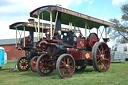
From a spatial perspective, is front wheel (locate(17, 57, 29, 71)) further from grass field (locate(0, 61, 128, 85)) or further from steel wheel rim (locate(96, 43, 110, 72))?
steel wheel rim (locate(96, 43, 110, 72))

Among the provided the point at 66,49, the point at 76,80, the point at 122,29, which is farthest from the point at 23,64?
the point at 122,29

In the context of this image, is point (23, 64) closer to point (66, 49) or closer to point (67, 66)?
point (66, 49)

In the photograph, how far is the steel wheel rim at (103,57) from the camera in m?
7.43

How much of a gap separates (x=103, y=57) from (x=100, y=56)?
220 mm

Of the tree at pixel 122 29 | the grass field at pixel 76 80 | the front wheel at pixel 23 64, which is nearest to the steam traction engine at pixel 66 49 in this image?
the grass field at pixel 76 80

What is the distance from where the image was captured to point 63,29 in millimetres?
10922

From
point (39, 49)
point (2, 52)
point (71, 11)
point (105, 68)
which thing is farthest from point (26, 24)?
point (105, 68)

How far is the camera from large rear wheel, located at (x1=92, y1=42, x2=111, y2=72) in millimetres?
7023

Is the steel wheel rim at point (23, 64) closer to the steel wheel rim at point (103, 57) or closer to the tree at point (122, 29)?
the steel wheel rim at point (103, 57)

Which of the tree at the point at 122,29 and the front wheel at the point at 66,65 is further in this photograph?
the tree at the point at 122,29

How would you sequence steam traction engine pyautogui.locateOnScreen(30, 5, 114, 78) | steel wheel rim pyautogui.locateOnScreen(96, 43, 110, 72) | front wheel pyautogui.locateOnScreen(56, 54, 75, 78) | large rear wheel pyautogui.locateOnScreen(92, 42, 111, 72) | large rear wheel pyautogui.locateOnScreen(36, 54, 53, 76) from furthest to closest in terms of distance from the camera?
steel wheel rim pyautogui.locateOnScreen(96, 43, 110, 72)
large rear wheel pyautogui.locateOnScreen(92, 42, 111, 72)
large rear wheel pyautogui.locateOnScreen(36, 54, 53, 76)
steam traction engine pyautogui.locateOnScreen(30, 5, 114, 78)
front wheel pyautogui.locateOnScreen(56, 54, 75, 78)

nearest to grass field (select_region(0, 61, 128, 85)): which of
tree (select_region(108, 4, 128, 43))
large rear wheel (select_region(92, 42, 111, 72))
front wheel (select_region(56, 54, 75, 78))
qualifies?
front wheel (select_region(56, 54, 75, 78))

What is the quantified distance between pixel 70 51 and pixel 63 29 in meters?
4.56

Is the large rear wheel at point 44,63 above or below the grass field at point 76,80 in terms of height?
above
